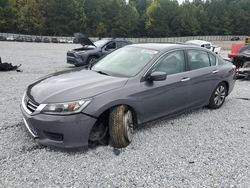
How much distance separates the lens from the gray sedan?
3.22 m

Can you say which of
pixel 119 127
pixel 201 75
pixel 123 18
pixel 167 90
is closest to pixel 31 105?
pixel 119 127

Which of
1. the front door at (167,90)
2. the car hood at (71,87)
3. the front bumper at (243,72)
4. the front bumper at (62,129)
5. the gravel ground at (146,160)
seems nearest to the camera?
the gravel ground at (146,160)

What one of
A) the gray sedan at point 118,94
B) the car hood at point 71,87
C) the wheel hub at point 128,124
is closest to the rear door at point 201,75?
the gray sedan at point 118,94

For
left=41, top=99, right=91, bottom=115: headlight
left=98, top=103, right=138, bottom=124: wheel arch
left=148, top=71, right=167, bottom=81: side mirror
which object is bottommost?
left=98, top=103, right=138, bottom=124: wheel arch

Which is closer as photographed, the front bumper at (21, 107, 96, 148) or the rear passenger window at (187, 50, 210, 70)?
the front bumper at (21, 107, 96, 148)

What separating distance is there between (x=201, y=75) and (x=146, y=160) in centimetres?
231

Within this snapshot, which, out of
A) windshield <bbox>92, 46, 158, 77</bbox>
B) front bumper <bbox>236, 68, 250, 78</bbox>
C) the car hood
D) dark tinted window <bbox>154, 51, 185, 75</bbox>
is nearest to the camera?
the car hood

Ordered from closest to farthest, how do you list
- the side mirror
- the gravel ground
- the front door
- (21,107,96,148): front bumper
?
the gravel ground < (21,107,96,148): front bumper < the side mirror < the front door

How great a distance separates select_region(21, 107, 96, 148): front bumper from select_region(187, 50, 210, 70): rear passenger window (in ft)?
7.97

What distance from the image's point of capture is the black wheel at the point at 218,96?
541cm

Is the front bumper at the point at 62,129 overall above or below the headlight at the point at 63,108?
below

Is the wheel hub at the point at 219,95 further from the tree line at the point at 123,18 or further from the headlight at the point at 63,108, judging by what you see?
the tree line at the point at 123,18

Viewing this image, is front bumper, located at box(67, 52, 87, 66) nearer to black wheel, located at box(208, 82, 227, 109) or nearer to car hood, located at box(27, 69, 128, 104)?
black wheel, located at box(208, 82, 227, 109)

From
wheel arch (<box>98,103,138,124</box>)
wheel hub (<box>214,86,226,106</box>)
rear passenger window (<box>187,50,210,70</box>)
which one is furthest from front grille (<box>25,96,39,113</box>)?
wheel hub (<box>214,86,226,106</box>)
